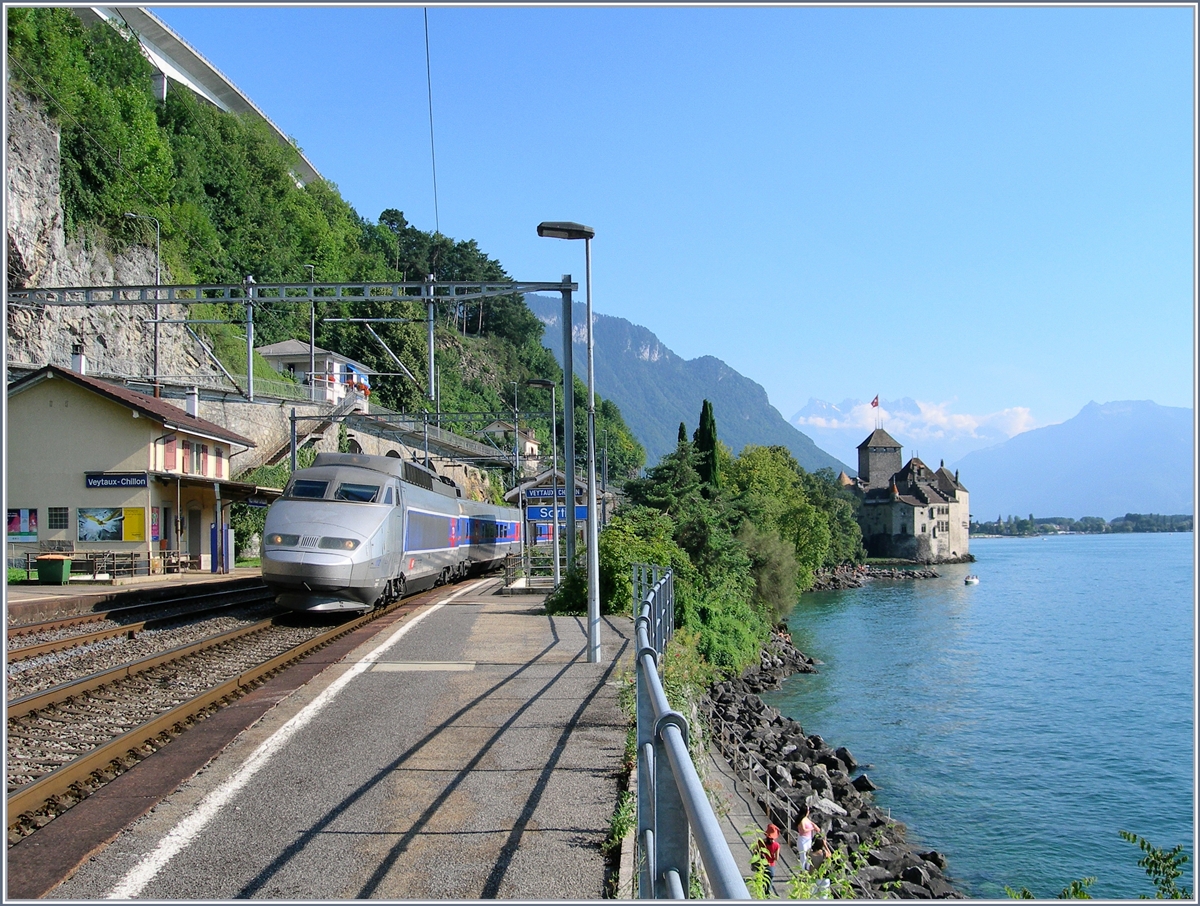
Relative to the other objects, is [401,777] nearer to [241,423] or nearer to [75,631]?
[75,631]

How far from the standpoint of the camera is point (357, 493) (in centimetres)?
1944

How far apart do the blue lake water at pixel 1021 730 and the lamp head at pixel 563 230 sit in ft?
39.9

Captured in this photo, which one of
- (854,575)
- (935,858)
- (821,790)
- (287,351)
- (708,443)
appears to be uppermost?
(287,351)

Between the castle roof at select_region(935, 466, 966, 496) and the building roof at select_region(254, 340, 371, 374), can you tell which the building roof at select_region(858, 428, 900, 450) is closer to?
the castle roof at select_region(935, 466, 966, 496)

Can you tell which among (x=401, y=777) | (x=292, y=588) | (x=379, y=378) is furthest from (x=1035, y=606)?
(x=401, y=777)

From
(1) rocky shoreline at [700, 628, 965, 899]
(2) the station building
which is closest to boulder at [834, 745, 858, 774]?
(1) rocky shoreline at [700, 628, 965, 899]

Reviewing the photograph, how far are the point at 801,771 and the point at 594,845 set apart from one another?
15327 millimetres

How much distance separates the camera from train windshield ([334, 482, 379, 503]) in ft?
63.2

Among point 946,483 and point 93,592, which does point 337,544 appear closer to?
point 93,592

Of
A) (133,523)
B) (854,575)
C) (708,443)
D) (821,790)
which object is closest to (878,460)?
(854,575)

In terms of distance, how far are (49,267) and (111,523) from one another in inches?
505

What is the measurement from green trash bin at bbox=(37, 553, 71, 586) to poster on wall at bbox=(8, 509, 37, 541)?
3.23 m

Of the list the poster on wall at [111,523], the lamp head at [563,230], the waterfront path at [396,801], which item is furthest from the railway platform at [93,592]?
the lamp head at [563,230]

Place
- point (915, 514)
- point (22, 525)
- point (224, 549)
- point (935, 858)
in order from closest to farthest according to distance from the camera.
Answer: point (935, 858) < point (22, 525) < point (224, 549) < point (915, 514)
